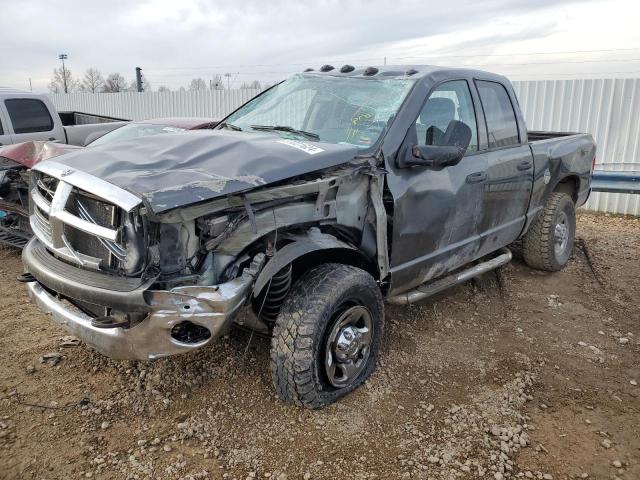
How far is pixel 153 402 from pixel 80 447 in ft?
1.56

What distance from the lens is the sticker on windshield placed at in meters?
3.11

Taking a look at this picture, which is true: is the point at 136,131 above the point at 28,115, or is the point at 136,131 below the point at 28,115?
below

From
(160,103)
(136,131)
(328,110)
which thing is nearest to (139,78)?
(160,103)

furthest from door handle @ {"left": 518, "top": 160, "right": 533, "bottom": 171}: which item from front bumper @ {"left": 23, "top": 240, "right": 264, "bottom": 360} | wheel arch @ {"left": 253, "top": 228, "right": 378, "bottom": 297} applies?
front bumper @ {"left": 23, "top": 240, "right": 264, "bottom": 360}

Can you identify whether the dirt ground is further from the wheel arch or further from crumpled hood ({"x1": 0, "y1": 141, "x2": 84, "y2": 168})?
crumpled hood ({"x1": 0, "y1": 141, "x2": 84, "y2": 168})

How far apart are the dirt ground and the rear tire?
1.11 meters

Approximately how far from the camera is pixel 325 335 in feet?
10.1

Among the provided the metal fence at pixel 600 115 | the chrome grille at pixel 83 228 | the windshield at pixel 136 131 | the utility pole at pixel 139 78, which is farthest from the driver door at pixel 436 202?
the utility pole at pixel 139 78

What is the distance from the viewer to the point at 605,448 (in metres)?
2.89

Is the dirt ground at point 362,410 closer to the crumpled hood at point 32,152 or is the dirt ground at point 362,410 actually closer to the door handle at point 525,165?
the door handle at point 525,165

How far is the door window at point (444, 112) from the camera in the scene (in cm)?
370

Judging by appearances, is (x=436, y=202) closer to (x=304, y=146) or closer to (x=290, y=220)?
(x=304, y=146)

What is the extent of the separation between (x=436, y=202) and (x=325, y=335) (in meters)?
1.26

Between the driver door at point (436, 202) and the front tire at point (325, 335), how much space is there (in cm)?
40
